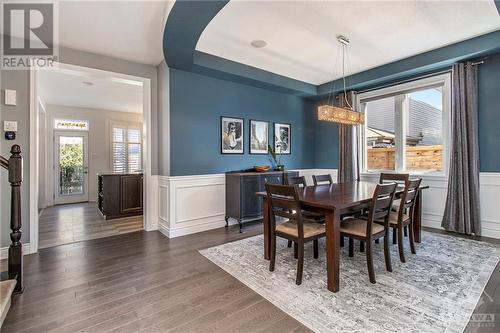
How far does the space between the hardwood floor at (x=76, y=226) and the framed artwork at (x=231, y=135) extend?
80.9 inches

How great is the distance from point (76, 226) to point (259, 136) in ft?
12.0

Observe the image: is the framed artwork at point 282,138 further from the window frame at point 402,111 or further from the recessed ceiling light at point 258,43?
the recessed ceiling light at point 258,43

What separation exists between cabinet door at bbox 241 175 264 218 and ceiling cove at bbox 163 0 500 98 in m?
1.74

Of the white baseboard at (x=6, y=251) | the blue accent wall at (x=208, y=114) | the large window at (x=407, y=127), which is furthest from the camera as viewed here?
the large window at (x=407, y=127)

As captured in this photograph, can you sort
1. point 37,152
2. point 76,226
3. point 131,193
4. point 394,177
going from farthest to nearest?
point 131,193
point 76,226
point 394,177
point 37,152

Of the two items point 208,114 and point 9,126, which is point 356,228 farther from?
point 9,126

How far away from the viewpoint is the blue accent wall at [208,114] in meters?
3.80

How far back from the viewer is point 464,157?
3.58 metres

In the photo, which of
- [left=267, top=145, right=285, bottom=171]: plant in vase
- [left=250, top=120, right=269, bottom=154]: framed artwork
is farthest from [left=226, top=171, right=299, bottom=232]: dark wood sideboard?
[left=250, top=120, right=269, bottom=154]: framed artwork

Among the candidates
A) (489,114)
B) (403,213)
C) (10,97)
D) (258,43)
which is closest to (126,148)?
(10,97)

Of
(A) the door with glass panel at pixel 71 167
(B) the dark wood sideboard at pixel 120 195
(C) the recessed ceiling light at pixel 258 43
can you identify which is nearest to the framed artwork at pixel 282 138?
(C) the recessed ceiling light at pixel 258 43

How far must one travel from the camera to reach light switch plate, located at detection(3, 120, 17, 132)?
291 centimetres

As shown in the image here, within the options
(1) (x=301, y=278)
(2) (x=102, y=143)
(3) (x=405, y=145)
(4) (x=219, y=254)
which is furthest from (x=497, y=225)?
(2) (x=102, y=143)

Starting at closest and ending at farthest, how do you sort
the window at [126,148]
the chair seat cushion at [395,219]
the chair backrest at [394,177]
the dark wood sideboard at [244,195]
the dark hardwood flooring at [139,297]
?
1. the dark hardwood flooring at [139,297]
2. the chair seat cushion at [395,219]
3. the chair backrest at [394,177]
4. the dark wood sideboard at [244,195]
5. the window at [126,148]
